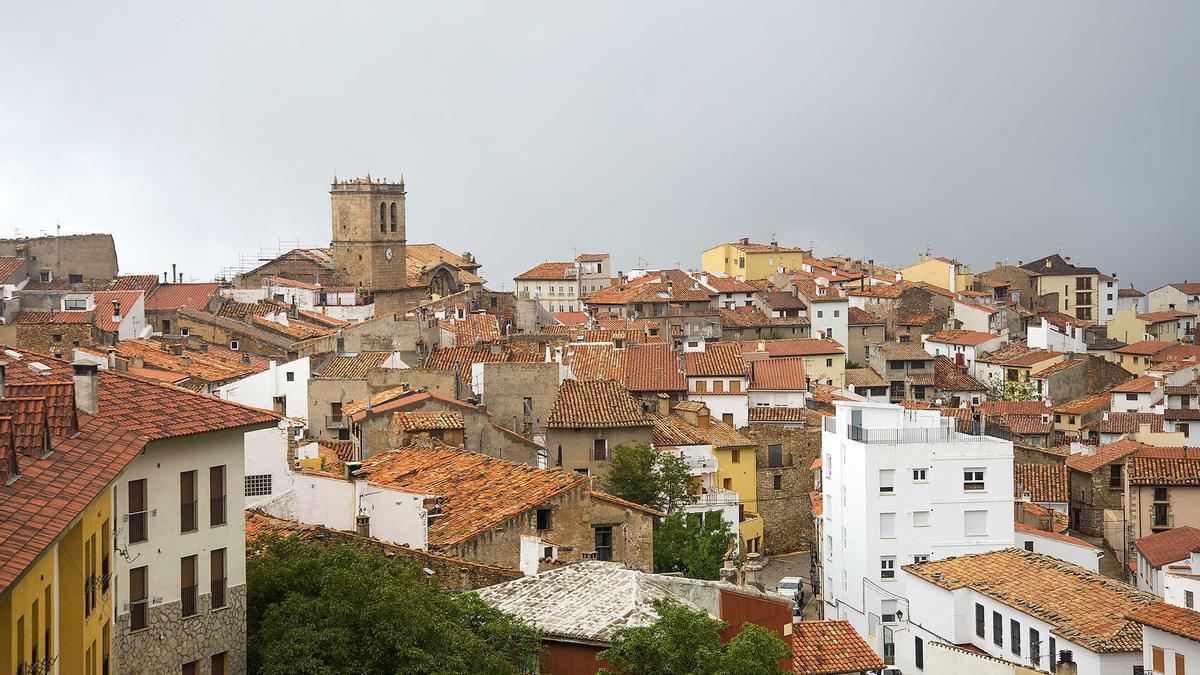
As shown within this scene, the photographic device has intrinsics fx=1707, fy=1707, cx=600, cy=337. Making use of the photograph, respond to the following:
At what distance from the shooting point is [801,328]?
92938 millimetres

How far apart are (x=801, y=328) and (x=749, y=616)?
67264 mm

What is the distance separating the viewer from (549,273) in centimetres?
11425

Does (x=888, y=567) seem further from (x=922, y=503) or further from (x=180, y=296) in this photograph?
(x=180, y=296)

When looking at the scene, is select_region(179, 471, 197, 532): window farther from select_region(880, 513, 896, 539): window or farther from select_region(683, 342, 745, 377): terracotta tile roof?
select_region(683, 342, 745, 377): terracotta tile roof

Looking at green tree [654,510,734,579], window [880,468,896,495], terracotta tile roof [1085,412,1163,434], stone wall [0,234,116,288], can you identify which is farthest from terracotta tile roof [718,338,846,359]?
green tree [654,510,734,579]

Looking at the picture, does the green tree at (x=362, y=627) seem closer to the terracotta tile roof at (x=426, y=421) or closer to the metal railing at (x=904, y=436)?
the terracotta tile roof at (x=426, y=421)

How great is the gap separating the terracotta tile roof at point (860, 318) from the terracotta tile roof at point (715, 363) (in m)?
35.5

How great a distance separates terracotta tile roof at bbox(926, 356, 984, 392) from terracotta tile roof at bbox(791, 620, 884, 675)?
55.6 meters

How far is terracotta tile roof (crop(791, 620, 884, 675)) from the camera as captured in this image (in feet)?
91.3

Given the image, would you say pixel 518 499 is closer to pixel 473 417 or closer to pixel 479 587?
pixel 479 587

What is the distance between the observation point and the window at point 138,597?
66.9 ft

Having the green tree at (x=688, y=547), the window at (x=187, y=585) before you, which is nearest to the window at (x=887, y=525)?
the green tree at (x=688, y=547)

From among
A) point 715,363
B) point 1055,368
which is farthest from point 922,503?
point 1055,368

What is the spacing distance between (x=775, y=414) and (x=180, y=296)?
75.9ft
